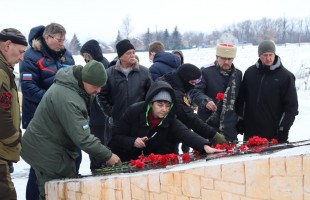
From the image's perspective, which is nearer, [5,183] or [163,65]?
[5,183]

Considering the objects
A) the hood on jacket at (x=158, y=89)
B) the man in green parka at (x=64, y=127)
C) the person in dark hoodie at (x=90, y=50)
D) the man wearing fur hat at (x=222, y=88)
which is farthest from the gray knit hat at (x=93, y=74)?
the person in dark hoodie at (x=90, y=50)

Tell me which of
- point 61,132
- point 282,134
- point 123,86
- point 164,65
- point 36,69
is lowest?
point 282,134

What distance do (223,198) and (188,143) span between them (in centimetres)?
115

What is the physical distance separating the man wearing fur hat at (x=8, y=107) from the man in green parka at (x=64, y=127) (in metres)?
0.33

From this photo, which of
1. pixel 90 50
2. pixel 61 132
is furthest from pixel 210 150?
pixel 90 50

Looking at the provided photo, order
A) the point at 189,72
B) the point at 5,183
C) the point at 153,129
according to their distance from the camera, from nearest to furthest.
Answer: the point at 5,183 < the point at 153,129 < the point at 189,72

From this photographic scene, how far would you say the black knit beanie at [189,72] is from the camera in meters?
4.12

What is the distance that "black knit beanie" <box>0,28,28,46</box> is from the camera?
3299 millimetres

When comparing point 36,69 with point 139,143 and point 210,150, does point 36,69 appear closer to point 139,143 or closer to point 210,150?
point 139,143

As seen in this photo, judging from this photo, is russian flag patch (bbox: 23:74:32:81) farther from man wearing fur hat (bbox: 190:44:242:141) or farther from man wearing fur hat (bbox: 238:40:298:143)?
man wearing fur hat (bbox: 238:40:298:143)

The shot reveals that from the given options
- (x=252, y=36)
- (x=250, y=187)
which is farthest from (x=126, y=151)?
(x=252, y=36)

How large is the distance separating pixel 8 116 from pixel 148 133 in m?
1.26

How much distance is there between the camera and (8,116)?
123 inches

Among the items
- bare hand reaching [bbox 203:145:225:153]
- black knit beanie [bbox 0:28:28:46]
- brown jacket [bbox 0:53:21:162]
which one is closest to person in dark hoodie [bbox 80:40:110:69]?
black knit beanie [bbox 0:28:28:46]
